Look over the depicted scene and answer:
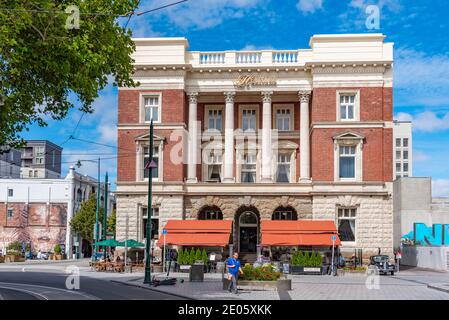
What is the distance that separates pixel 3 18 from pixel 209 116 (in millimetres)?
32641

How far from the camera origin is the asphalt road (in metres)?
25.0

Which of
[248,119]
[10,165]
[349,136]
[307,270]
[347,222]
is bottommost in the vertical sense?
[307,270]

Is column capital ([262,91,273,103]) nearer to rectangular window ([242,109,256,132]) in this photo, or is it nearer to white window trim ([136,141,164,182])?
rectangular window ([242,109,256,132])

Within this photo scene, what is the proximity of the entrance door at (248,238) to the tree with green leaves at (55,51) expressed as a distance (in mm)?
26105

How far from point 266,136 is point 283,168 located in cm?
324

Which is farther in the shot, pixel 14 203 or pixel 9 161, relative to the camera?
pixel 9 161

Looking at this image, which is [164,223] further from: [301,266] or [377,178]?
[377,178]

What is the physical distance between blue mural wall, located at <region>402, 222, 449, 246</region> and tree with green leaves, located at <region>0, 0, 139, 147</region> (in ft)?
145

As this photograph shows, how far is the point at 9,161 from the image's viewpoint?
399 feet

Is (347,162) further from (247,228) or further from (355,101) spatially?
(247,228)

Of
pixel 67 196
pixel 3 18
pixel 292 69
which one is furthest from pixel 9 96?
pixel 67 196

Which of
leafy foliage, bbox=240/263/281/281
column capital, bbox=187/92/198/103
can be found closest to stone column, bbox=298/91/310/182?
column capital, bbox=187/92/198/103

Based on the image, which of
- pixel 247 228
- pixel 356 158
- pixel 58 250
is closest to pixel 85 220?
pixel 58 250

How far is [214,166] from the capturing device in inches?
2021
